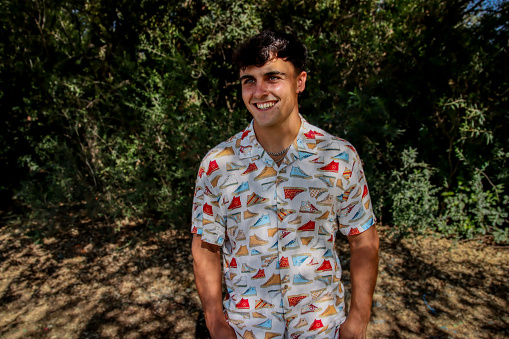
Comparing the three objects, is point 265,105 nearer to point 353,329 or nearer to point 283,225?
point 283,225

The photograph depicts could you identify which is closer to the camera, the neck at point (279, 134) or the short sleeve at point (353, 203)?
the short sleeve at point (353, 203)

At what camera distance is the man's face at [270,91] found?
5.09 feet

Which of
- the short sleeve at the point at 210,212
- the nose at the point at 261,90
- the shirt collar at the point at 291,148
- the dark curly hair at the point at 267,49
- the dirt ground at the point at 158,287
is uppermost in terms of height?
the dark curly hair at the point at 267,49

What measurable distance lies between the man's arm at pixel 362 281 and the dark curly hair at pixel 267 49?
837 mm

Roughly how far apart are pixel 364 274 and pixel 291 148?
2.07ft

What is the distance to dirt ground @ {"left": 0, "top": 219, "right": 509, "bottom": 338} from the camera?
3.25 metres

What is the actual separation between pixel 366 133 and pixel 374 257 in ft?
9.15

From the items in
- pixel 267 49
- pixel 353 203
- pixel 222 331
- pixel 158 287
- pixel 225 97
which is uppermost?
pixel 267 49

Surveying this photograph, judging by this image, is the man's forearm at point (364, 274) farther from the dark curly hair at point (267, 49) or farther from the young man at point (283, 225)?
the dark curly hair at point (267, 49)

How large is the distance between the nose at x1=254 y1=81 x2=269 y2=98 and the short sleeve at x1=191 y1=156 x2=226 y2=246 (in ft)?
1.18

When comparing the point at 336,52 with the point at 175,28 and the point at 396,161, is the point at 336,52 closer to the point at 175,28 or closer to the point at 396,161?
the point at 396,161

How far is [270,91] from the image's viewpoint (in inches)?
60.9

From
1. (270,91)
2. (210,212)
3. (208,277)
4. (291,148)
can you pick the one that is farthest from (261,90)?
(208,277)

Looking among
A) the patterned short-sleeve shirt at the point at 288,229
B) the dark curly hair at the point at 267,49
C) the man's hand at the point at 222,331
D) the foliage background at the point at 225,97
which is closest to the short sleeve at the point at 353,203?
the patterned short-sleeve shirt at the point at 288,229
